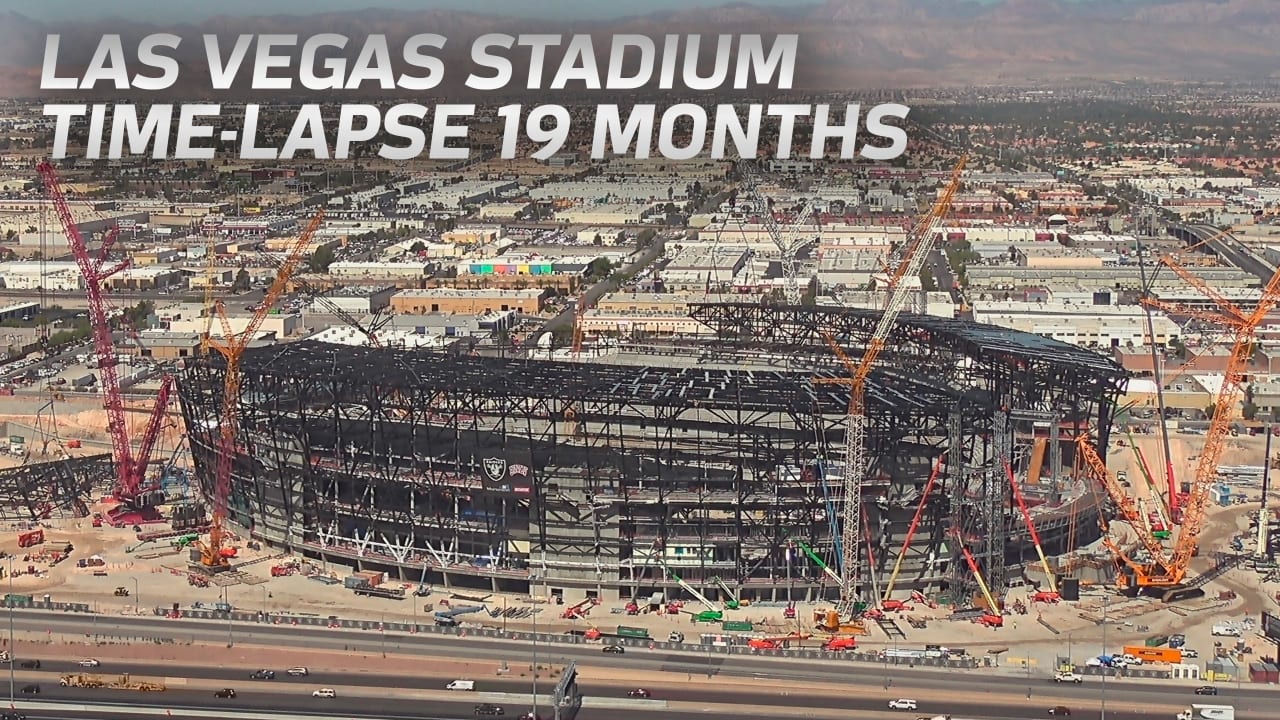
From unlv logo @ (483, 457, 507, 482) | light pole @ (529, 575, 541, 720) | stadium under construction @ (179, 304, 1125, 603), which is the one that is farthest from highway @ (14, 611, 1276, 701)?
unlv logo @ (483, 457, 507, 482)

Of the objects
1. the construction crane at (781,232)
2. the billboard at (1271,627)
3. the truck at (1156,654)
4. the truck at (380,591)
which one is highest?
the construction crane at (781,232)

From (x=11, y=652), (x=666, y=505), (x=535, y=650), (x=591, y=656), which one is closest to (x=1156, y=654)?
(x=666, y=505)

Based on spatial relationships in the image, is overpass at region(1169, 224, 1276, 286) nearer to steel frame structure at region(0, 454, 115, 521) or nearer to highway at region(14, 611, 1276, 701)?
highway at region(14, 611, 1276, 701)

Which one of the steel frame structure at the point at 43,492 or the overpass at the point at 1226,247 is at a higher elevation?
the overpass at the point at 1226,247

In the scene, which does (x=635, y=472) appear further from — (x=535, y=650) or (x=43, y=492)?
(x=43, y=492)

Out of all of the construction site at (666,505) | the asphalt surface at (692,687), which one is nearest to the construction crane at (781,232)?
the construction site at (666,505)

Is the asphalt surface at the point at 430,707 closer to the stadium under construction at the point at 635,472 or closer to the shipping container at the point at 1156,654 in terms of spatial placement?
the shipping container at the point at 1156,654
